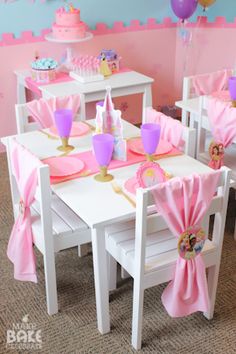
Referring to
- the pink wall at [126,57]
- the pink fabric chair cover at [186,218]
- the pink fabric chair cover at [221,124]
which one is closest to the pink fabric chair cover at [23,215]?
the pink fabric chair cover at [186,218]

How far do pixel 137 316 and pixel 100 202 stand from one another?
1.43ft

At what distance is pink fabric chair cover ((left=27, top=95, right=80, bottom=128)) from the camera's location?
2330 millimetres

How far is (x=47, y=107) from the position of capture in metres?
2.37

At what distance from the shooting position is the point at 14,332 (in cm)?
A: 193

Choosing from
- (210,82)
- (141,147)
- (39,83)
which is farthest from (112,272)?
(39,83)

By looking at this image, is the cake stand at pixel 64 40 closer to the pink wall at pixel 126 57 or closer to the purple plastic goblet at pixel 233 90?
the pink wall at pixel 126 57

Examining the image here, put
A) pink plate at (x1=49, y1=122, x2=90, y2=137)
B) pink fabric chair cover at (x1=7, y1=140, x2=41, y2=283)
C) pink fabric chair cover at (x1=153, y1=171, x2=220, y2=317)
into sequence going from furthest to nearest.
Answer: pink plate at (x1=49, y1=122, x2=90, y2=137), pink fabric chair cover at (x1=7, y1=140, x2=41, y2=283), pink fabric chair cover at (x1=153, y1=171, x2=220, y2=317)

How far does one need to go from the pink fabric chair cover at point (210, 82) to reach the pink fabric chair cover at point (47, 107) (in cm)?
76

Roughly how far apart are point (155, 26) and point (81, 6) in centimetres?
65

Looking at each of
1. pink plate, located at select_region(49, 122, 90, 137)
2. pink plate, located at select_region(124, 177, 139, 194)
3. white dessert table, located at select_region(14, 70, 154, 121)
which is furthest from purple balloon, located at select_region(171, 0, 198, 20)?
pink plate, located at select_region(124, 177, 139, 194)

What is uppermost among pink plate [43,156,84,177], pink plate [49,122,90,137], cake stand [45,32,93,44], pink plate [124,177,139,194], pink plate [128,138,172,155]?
cake stand [45,32,93,44]

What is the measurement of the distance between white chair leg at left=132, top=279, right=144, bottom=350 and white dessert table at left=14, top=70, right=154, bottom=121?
4.86ft

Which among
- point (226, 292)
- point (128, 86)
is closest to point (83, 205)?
point (226, 292)

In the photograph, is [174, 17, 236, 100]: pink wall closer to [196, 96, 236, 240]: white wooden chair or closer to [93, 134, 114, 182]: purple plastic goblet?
[196, 96, 236, 240]: white wooden chair
